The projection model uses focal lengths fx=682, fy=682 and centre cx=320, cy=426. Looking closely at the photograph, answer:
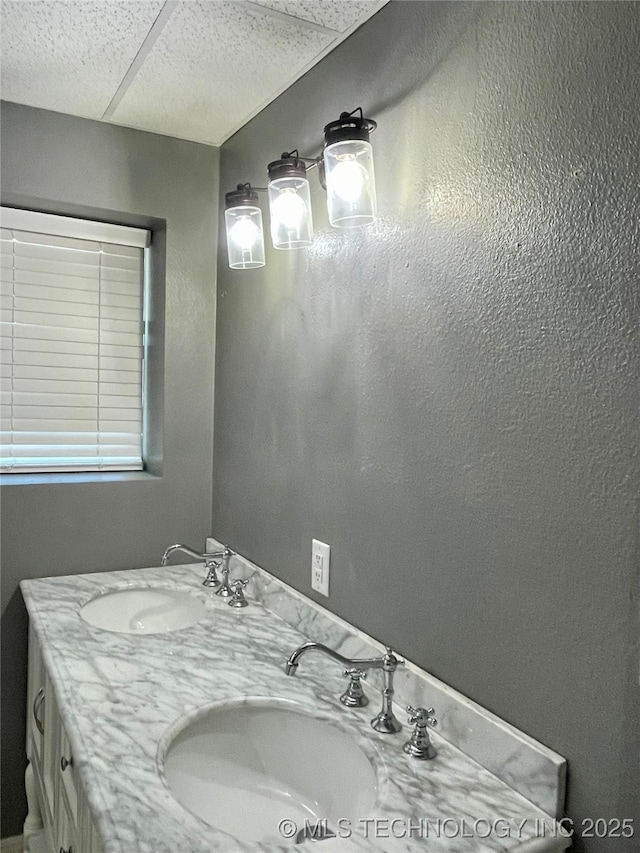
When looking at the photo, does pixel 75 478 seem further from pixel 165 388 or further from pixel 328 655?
pixel 328 655

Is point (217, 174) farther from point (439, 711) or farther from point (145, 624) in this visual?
point (439, 711)

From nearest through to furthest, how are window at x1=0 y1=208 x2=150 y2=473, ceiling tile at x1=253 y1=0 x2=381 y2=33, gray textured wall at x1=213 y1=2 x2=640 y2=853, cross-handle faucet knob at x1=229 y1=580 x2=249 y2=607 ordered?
gray textured wall at x1=213 y1=2 x2=640 y2=853
ceiling tile at x1=253 y1=0 x2=381 y2=33
cross-handle faucet knob at x1=229 y1=580 x2=249 y2=607
window at x1=0 y1=208 x2=150 y2=473

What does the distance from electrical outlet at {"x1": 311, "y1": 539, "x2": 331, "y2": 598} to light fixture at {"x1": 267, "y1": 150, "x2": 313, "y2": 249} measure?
72cm

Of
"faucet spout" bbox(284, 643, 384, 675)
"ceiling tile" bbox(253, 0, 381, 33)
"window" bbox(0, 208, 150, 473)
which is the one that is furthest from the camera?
"window" bbox(0, 208, 150, 473)

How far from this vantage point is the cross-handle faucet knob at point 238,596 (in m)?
1.90

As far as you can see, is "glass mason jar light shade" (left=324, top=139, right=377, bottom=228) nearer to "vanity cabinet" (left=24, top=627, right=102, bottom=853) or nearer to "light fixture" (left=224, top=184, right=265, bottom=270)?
"light fixture" (left=224, top=184, right=265, bottom=270)

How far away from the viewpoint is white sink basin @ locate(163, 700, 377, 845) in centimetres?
122

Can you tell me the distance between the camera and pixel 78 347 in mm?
2242

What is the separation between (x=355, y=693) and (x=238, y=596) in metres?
0.65

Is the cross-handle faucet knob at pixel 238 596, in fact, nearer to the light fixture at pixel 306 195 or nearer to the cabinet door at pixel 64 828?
the cabinet door at pixel 64 828

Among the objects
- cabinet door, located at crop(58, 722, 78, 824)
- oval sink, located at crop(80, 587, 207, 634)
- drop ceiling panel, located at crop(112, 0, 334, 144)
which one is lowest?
cabinet door, located at crop(58, 722, 78, 824)

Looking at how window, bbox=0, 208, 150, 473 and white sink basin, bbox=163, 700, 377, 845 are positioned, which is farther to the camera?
window, bbox=0, 208, 150, 473

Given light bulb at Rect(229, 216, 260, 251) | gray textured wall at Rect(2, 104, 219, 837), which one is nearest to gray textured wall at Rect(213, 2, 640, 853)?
light bulb at Rect(229, 216, 260, 251)

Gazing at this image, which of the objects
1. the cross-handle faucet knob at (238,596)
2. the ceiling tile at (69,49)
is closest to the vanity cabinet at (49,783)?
the cross-handle faucet knob at (238,596)
